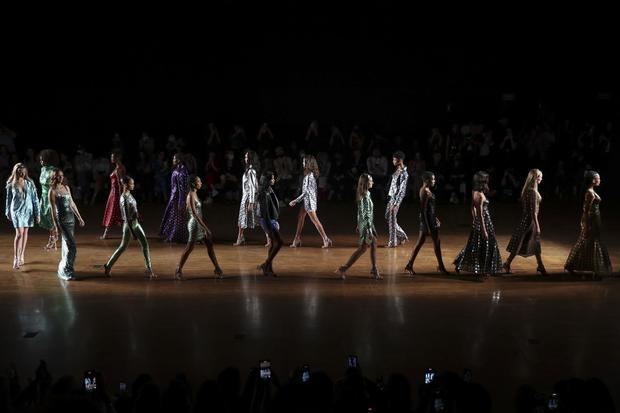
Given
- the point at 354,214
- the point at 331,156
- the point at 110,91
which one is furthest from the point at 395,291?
the point at 110,91

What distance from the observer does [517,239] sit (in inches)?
500

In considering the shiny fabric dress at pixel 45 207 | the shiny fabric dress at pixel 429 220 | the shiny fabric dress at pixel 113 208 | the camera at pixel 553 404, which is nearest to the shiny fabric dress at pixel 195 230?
the shiny fabric dress at pixel 429 220

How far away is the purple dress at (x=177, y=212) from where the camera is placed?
1507cm

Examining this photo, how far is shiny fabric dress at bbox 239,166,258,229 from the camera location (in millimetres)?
14970

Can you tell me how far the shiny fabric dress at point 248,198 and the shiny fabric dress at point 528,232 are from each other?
4.85 m

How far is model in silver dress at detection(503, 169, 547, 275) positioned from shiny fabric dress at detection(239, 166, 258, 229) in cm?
485

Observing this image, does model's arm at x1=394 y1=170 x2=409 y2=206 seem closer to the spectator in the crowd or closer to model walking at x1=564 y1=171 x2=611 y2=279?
model walking at x1=564 y1=171 x2=611 y2=279

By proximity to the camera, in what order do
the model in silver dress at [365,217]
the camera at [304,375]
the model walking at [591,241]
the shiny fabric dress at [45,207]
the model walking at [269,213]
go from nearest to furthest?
the camera at [304,375]
the model in silver dress at [365,217]
the model walking at [591,241]
the model walking at [269,213]
the shiny fabric dress at [45,207]

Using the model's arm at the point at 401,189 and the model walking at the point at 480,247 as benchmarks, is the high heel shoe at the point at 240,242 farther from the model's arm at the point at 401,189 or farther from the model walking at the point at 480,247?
the model walking at the point at 480,247

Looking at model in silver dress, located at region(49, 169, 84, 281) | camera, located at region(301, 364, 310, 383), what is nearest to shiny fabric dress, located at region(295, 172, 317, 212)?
model in silver dress, located at region(49, 169, 84, 281)

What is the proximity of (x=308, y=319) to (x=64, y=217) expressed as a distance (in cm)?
424

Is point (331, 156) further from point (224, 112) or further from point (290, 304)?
point (290, 304)

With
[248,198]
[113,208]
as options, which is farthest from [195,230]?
[113,208]

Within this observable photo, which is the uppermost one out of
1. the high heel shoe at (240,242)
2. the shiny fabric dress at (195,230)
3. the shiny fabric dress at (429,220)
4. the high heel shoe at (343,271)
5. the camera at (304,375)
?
the shiny fabric dress at (429,220)
